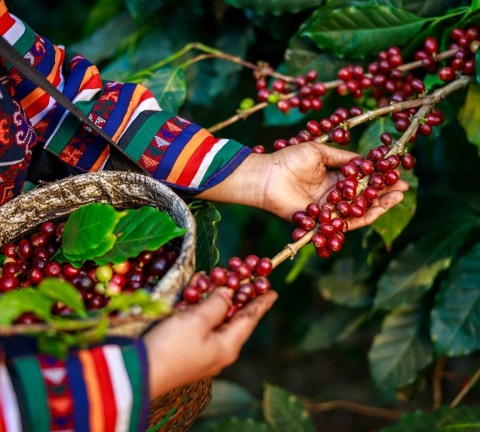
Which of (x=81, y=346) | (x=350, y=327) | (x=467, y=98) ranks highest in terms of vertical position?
(x=81, y=346)

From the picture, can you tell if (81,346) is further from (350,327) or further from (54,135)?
(350,327)

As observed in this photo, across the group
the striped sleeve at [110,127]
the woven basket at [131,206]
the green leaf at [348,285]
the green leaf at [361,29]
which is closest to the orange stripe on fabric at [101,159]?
the striped sleeve at [110,127]

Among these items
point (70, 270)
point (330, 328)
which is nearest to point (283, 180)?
point (70, 270)

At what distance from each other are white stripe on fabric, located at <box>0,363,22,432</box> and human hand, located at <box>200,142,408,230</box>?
0.48 metres

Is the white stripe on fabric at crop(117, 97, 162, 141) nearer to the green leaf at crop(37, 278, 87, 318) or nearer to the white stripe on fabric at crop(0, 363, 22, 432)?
the green leaf at crop(37, 278, 87, 318)

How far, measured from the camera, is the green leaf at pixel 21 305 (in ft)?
2.15

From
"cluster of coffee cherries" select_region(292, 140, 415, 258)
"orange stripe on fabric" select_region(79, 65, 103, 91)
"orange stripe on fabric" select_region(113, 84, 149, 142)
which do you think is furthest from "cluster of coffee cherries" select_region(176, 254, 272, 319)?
"orange stripe on fabric" select_region(79, 65, 103, 91)

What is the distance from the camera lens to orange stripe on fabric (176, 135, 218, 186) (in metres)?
1.01

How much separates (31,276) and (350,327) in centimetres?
99

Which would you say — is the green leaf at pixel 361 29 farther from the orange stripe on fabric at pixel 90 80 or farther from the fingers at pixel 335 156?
the orange stripe on fabric at pixel 90 80

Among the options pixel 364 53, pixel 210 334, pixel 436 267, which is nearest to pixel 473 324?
pixel 436 267

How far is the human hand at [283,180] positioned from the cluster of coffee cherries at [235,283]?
0.19m

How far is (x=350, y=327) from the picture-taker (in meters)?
1.68

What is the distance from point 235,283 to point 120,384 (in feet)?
0.71
